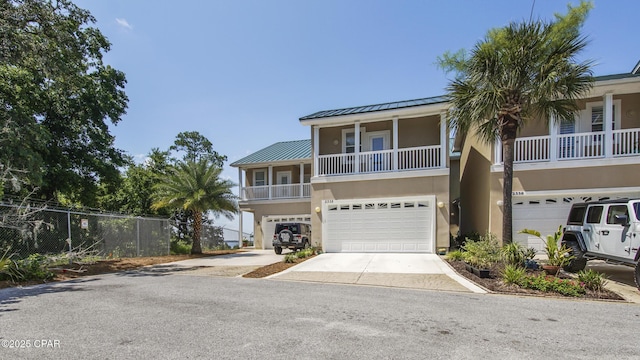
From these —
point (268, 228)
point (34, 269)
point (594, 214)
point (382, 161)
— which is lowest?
point (268, 228)

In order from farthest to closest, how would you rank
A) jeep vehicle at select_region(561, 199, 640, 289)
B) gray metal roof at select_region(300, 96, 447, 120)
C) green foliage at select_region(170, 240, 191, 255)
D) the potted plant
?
green foliage at select_region(170, 240, 191, 255) < gray metal roof at select_region(300, 96, 447, 120) < the potted plant < jeep vehicle at select_region(561, 199, 640, 289)

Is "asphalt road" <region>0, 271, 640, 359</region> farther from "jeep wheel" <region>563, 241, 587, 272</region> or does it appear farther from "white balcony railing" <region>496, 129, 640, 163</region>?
"white balcony railing" <region>496, 129, 640, 163</region>

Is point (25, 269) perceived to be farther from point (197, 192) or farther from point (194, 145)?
point (194, 145)

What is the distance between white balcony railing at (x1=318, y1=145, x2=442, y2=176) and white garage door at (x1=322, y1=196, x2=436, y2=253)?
164cm

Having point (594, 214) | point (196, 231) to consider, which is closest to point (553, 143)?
point (594, 214)

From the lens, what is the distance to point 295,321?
16.8 ft

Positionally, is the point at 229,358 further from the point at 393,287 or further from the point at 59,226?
the point at 59,226

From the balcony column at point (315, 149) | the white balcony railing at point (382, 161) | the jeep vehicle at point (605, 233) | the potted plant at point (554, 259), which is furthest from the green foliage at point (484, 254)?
the balcony column at point (315, 149)

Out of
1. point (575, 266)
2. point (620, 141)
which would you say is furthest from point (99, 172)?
point (620, 141)

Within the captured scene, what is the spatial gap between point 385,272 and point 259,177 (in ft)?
50.5

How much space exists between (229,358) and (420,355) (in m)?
2.25

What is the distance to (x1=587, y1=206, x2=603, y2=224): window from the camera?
8.98m

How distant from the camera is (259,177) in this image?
23.7 meters

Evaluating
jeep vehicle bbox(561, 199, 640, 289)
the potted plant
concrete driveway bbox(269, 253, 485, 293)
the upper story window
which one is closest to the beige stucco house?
jeep vehicle bbox(561, 199, 640, 289)
